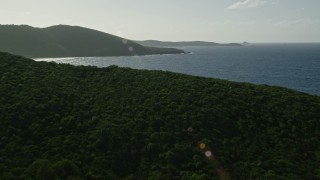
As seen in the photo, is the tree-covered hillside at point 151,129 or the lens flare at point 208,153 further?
the lens flare at point 208,153

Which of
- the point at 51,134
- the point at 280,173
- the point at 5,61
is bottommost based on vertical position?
the point at 280,173

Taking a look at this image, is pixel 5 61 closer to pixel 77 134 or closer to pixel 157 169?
pixel 77 134

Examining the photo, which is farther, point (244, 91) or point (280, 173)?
point (244, 91)

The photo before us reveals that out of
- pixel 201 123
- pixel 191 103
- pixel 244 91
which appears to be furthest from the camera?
pixel 244 91

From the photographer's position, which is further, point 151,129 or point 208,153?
point 151,129

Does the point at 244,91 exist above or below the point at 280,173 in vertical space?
above

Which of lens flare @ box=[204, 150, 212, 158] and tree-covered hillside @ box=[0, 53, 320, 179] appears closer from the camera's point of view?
tree-covered hillside @ box=[0, 53, 320, 179]

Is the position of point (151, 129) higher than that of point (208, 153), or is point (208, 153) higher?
point (151, 129)

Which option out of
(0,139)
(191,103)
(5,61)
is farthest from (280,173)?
(5,61)
